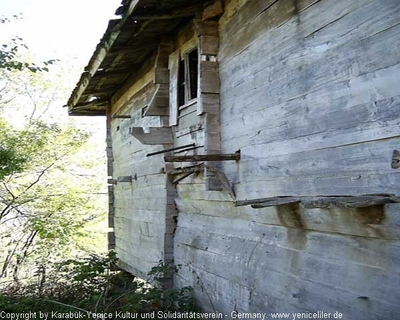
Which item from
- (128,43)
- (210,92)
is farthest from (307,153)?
(128,43)

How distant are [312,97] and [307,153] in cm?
41

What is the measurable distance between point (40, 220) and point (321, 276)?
1031 centimetres

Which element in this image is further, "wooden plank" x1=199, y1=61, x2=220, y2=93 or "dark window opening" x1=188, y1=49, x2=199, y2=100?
"dark window opening" x1=188, y1=49, x2=199, y2=100

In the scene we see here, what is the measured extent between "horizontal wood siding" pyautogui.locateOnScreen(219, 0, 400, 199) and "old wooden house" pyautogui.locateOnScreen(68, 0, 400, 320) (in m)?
0.01

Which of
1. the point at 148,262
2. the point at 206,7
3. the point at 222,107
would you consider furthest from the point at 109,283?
the point at 206,7

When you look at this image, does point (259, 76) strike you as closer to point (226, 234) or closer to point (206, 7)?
point (206, 7)

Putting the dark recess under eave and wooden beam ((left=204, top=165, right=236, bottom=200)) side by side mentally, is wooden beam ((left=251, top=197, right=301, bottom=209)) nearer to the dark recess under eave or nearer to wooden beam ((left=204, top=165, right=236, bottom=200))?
wooden beam ((left=204, top=165, right=236, bottom=200))

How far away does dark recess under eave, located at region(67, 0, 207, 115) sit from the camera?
512 cm

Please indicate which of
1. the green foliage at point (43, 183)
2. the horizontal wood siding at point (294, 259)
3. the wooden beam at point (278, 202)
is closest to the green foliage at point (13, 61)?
the green foliage at point (43, 183)

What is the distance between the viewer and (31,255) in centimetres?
1195

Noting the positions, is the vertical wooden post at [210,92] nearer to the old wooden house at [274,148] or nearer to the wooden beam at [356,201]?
the old wooden house at [274,148]

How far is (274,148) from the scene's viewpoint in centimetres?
Answer: 392

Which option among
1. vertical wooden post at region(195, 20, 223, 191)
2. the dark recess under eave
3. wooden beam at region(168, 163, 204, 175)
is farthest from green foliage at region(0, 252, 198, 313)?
the dark recess under eave

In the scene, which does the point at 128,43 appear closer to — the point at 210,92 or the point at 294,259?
the point at 210,92
